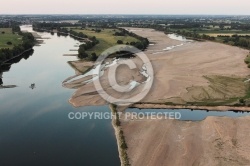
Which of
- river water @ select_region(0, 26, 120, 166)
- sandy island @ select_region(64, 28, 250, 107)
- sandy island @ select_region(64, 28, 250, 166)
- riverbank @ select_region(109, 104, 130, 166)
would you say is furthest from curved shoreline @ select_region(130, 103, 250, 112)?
river water @ select_region(0, 26, 120, 166)

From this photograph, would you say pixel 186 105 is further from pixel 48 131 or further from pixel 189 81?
pixel 48 131

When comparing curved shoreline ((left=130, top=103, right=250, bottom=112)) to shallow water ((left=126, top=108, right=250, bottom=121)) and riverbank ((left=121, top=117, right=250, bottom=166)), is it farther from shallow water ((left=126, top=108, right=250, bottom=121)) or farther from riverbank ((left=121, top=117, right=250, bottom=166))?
riverbank ((left=121, top=117, right=250, bottom=166))

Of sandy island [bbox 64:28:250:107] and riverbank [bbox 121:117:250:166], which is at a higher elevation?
sandy island [bbox 64:28:250:107]

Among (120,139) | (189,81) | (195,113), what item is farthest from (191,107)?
(120,139)

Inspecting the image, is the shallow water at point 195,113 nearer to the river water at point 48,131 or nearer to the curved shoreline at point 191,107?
the curved shoreline at point 191,107

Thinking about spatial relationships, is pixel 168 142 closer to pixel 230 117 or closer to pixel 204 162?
pixel 204 162

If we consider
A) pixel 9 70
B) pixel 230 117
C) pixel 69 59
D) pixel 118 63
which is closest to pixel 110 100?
pixel 230 117

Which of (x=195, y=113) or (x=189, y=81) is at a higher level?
(x=189, y=81)

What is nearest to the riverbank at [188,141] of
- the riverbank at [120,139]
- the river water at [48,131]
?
the riverbank at [120,139]
